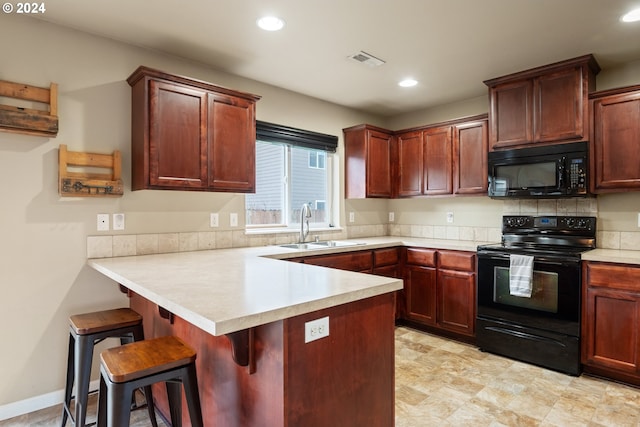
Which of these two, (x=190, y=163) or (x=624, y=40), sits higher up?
(x=624, y=40)

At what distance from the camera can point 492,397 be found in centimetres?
246

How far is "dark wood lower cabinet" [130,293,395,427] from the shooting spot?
51.3 inches

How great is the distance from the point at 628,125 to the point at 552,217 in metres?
0.94

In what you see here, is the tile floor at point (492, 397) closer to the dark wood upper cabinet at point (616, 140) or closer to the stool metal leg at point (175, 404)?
the stool metal leg at point (175, 404)

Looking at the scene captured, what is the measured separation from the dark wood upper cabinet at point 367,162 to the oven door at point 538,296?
1411 millimetres

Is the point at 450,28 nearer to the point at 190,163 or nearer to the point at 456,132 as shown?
the point at 456,132

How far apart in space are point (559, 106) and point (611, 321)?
5.68 feet

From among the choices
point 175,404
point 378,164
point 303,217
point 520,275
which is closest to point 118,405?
point 175,404

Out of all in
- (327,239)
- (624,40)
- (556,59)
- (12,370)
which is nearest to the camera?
(12,370)

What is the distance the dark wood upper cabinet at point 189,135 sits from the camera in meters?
2.51

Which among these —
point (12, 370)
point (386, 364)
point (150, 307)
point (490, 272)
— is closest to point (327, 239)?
point (490, 272)

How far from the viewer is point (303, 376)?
4.37 ft


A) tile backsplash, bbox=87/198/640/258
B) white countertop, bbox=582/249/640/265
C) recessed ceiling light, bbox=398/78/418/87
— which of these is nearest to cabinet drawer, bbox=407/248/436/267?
tile backsplash, bbox=87/198/640/258

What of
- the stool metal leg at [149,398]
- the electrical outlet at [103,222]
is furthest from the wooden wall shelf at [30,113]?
the stool metal leg at [149,398]
